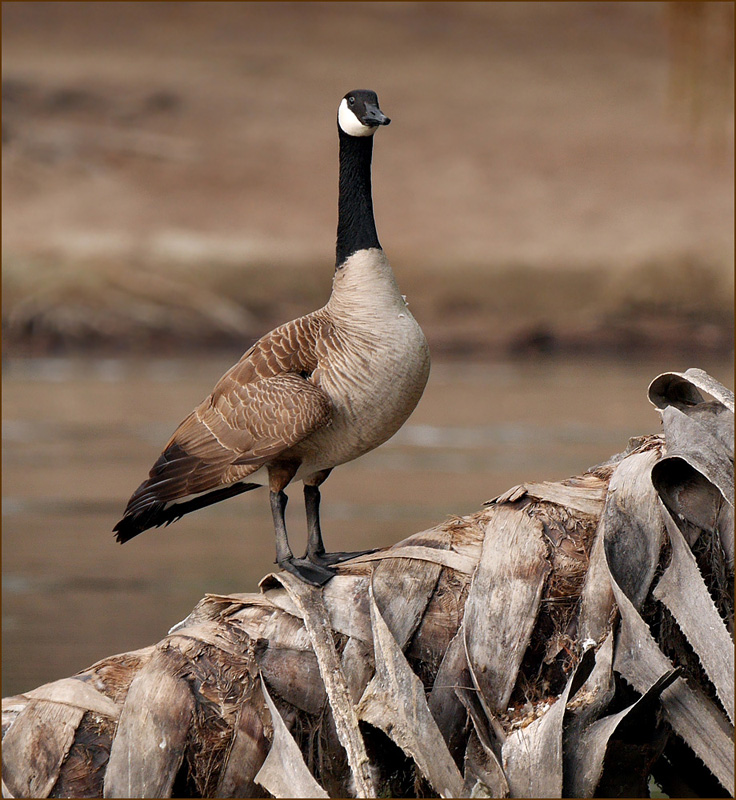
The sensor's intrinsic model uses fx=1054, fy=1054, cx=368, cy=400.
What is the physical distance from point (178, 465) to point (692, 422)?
62 cm

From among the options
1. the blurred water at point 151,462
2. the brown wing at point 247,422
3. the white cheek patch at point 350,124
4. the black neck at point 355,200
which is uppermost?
the white cheek patch at point 350,124

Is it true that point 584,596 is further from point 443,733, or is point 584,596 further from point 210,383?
point 210,383

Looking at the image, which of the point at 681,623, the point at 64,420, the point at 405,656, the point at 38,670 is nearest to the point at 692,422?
the point at 681,623

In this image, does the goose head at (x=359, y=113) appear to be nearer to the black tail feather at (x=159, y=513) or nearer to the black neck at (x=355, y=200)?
the black neck at (x=355, y=200)

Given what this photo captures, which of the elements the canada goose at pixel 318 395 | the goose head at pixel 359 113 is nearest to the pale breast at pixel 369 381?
the canada goose at pixel 318 395

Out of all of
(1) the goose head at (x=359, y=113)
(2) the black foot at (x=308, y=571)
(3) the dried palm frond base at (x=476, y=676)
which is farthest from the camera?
(1) the goose head at (x=359, y=113)

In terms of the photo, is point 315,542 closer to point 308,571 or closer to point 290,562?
point 290,562

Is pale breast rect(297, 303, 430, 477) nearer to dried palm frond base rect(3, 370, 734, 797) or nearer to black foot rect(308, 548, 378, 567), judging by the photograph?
black foot rect(308, 548, 378, 567)

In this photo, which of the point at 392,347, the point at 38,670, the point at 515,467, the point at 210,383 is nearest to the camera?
the point at 392,347

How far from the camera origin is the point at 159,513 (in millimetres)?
1254

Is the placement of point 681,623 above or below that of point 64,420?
above

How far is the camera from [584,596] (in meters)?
0.80

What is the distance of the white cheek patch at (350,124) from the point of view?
4.19ft

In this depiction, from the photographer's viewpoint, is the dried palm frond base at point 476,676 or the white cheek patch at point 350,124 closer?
the dried palm frond base at point 476,676
